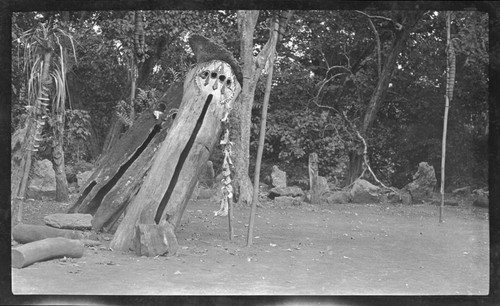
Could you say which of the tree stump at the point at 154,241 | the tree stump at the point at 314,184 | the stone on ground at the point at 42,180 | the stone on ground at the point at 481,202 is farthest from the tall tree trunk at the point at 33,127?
the stone on ground at the point at 481,202

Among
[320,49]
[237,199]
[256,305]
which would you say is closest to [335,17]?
[320,49]

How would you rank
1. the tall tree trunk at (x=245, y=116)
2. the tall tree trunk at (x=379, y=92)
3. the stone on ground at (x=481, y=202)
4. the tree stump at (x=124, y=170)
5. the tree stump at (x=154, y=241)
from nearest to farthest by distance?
the tree stump at (x=154, y=241) → the tree stump at (x=124, y=170) → the tall tree trunk at (x=245, y=116) → the stone on ground at (x=481, y=202) → the tall tree trunk at (x=379, y=92)

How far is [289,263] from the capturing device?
16.5 feet

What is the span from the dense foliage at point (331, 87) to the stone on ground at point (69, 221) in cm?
502

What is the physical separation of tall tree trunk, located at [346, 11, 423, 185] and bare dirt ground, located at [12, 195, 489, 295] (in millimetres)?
4153

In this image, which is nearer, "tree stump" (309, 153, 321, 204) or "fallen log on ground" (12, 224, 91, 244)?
"fallen log on ground" (12, 224, 91, 244)

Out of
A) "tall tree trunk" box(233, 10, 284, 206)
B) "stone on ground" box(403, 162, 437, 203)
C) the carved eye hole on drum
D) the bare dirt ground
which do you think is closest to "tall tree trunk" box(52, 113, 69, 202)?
the bare dirt ground

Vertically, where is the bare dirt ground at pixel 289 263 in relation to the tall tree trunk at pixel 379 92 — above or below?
below

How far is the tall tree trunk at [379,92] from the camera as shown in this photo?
475 inches

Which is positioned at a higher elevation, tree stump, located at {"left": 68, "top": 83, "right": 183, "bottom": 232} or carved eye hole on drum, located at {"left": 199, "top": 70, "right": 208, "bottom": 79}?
carved eye hole on drum, located at {"left": 199, "top": 70, "right": 208, "bottom": 79}

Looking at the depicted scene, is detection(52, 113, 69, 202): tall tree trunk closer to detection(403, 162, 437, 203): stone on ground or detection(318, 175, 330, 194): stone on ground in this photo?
detection(318, 175, 330, 194): stone on ground

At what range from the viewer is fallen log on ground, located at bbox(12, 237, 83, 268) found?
4.15 meters

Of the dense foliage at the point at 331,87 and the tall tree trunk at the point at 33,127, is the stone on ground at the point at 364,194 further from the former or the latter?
the tall tree trunk at the point at 33,127

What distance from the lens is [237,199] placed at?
32.1 feet
